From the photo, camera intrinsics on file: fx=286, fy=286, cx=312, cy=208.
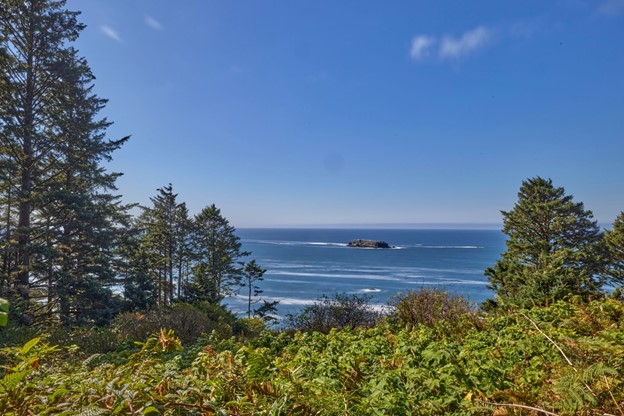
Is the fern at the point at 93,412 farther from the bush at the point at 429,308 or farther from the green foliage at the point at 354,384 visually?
the bush at the point at 429,308

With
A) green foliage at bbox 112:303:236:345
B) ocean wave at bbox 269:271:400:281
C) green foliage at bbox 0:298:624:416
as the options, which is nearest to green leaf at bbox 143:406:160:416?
green foliage at bbox 0:298:624:416

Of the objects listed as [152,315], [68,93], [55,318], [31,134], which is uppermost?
[68,93]

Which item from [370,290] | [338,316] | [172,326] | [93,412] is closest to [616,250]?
[338,316]

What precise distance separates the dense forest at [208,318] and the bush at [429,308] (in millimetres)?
46

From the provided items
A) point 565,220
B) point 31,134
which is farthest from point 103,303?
point 565,220

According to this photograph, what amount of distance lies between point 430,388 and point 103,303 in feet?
54.6

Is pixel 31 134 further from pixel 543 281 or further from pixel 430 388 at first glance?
pixel 543 281

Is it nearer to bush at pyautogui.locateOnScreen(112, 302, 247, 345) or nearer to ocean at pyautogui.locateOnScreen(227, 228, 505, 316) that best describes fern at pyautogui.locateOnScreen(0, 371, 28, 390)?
bush at pyautogui.locateOnScreen(112, 302, 247, 345)

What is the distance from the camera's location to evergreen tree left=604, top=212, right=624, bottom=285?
17.6 meters

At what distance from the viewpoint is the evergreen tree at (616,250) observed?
57.7 feet

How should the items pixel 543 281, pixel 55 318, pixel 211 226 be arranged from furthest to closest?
pixel 211 226
pixel 55 318
pixel 543 281

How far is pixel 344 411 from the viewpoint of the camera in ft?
4.78

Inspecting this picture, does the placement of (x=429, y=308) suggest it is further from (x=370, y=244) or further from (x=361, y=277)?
(x=370, y=244)

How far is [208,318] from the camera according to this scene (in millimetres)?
10523
